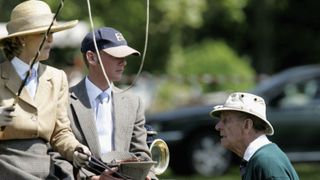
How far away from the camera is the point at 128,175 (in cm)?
674

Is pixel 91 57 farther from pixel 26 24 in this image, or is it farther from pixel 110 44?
pixel 26 24

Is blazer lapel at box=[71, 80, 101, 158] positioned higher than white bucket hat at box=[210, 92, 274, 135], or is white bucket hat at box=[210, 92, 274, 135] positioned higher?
white bucket hat at box=[210, 92, 274, 135]

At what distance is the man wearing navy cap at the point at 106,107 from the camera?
7039mm

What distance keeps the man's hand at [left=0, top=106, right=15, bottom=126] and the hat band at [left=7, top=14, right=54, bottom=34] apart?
0.59 m

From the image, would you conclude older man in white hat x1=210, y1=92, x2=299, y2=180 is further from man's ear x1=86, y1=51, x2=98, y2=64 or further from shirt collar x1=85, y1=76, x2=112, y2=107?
man's ear x1=86, y1=51, x2=98, y2=64

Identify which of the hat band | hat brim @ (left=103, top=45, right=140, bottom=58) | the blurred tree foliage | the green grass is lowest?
the green grass

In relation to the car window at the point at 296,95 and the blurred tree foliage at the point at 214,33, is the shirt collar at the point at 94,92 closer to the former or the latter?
the blurred tree foliage at the point at 214,33

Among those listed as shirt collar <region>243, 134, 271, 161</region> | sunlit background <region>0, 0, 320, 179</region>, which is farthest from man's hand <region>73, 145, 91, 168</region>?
sunlit background <region>0, 0, 320, 179</region>

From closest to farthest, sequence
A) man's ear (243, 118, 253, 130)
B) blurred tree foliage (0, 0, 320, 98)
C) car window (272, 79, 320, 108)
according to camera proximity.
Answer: man's ear (243, 118, 253, 130) < car window (272, 79, 320, 108) < blurred tree foliage (0, 0, 320, 98)

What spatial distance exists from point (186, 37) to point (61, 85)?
30177 millimetres

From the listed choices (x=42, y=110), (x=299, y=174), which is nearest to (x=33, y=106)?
(x=42, y=110)

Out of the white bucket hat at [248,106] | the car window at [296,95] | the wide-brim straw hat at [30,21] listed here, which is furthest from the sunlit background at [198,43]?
the white bucket hat at [248,106]

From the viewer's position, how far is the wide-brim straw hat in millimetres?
6730

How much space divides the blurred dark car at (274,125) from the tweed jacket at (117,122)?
9.85 metres
